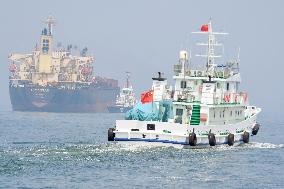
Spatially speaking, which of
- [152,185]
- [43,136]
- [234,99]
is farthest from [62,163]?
[43,136]

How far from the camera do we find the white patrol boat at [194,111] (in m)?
68.4

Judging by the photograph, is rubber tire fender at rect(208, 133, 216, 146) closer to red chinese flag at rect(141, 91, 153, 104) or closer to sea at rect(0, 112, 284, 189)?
sea at rect(0, 112, 284, 189)

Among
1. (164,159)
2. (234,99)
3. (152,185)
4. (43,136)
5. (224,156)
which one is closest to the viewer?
(152,185)

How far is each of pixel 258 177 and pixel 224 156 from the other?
941cm

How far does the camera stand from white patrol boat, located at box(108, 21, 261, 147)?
6838cm

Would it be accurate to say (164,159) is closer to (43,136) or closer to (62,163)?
(62,163)

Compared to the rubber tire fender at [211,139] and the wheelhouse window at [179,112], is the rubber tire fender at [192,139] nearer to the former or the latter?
the rubber tire fender at [211,139]

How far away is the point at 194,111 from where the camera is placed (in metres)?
71.9

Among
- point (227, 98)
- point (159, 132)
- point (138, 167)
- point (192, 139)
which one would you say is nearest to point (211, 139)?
point (192, 139)

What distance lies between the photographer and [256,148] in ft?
254

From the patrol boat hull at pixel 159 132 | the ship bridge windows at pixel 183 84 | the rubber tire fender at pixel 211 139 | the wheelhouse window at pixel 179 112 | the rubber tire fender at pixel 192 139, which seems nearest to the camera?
the rubber tire fender at pixel 192 139

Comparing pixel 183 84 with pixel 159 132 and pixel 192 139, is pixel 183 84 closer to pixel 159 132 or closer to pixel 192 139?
pixel 159 132

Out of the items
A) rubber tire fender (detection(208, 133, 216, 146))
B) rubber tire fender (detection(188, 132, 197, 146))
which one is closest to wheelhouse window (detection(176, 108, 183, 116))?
rubber tire fender (detection(208, 133, 216, 146))

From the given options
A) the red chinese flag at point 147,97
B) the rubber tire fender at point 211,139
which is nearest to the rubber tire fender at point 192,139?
the rubber tire fender at point 211,139
